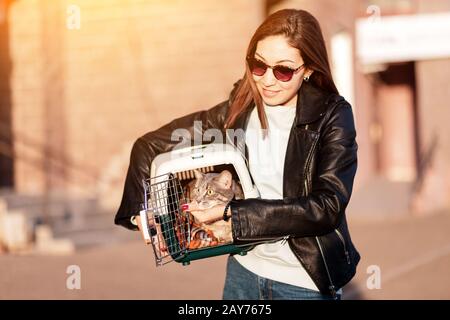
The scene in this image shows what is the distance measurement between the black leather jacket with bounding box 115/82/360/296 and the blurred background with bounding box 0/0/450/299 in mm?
4298

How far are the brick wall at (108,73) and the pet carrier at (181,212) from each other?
10.7 m

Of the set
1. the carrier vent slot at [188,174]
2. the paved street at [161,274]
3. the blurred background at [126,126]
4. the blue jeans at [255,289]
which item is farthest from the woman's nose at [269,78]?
the paved street at [161,274]

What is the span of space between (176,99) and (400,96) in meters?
12.3

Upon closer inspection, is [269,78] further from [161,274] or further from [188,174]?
[161,274]

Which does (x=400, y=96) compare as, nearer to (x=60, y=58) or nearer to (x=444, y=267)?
(x=60, y=58)

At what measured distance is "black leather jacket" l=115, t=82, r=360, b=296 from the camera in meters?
2.68

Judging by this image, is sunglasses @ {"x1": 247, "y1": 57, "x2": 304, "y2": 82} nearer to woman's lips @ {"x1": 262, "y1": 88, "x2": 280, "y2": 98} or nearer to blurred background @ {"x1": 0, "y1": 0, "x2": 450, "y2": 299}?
woman's lips @ {"x1": 262, "y1": 88, "x2": 280, "y2": 98}

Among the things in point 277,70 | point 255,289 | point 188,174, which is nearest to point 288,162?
point 277,70

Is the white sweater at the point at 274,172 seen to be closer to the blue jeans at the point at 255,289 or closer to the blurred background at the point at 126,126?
the blue jeans at the point at 255,289

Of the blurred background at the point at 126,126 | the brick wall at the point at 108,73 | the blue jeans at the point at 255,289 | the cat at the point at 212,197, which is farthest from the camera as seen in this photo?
the brick wall at the point at 108,73

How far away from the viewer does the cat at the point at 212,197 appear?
280 cm

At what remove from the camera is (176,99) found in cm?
1388

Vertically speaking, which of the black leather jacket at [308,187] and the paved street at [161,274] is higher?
the black leather jacket at [308,187]

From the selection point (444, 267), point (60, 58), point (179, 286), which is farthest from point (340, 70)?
point (179, 286)
